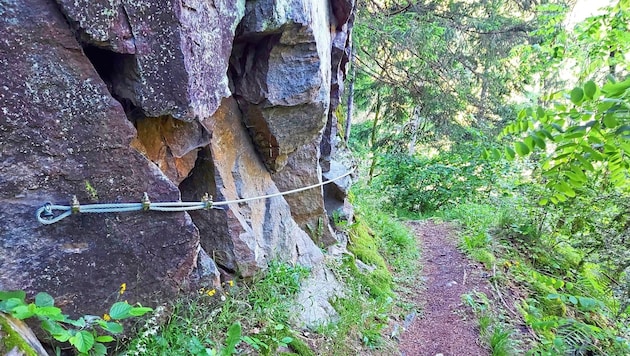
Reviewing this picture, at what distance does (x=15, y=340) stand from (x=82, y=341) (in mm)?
275

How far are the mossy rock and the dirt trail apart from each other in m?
3.25

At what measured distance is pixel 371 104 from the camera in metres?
12.2

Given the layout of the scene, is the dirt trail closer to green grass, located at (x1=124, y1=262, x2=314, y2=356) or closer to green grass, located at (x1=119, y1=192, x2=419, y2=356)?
green grass, located at (x1=119, y1=192, x2=419, y2=356)

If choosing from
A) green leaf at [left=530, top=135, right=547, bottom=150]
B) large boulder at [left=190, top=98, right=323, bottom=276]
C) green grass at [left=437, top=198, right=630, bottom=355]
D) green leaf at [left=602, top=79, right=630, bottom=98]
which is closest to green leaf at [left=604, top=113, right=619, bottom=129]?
green leaf at [left=602, top=79, right=630, bottom=98]

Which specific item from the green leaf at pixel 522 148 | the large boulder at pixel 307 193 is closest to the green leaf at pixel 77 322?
the green leaf at pixel 522 148

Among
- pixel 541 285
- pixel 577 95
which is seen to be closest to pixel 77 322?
pixel 577 95

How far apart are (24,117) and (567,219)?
7443mm

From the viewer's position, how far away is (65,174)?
2021mm

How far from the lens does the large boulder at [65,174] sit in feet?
5.93

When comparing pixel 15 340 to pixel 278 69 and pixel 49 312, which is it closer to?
pixel 49 312

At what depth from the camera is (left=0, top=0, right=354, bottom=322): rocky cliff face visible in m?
1.86

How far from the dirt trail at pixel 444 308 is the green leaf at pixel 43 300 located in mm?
3238

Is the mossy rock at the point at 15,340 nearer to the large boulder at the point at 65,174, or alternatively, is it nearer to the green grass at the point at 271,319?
the large boulder at the point at 65,174

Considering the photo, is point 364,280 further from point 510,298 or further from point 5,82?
point 5,82
